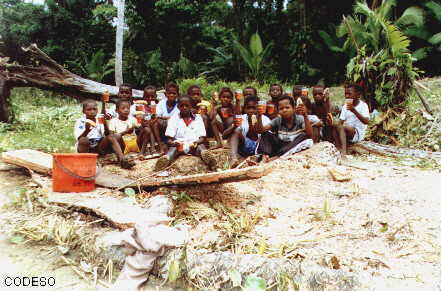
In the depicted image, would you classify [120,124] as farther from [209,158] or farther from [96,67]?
[96,67]

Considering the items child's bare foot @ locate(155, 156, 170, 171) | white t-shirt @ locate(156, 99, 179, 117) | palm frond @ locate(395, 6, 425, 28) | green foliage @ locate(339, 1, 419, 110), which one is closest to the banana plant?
palm frond @ locate(395, 6, 425, 28)

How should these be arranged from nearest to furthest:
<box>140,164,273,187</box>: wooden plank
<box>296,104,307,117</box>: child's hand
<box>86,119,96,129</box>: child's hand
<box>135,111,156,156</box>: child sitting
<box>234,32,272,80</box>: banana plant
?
<box>140,164,273,187</box>: wooden plank, <box>86,119,96,129</box>: child's hand, <box>296,104,307,117</box>: child's hand, <box>135,111,156,156</box>: child sitting, <box>234,32,272,80</box>: banana plant

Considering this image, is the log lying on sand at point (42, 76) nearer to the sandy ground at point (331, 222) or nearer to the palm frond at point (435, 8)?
the sandy ground at point (331, 222)

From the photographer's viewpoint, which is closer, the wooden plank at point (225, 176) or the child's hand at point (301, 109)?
the wooden plank at point (225, 176)

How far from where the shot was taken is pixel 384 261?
7.91 feet

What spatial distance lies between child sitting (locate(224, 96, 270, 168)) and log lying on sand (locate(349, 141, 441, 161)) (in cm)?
137

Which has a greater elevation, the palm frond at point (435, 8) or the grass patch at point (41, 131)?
the palm frond at point (435, 8)

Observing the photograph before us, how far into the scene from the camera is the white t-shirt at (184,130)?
15.0 feet

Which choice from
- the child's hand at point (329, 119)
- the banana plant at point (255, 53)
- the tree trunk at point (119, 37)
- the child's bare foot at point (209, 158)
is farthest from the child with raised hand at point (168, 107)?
the banana plant at point (255, 53)

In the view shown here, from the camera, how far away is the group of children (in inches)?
172

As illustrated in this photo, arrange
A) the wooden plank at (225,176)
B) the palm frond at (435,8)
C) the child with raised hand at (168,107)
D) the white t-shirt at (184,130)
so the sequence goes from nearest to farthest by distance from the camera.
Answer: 1. the wooden plank at (225,176)
2. the white t-shirt at (184,130)
3. the child with raised hand at (168,107)
4. the palm frond at (435,8)

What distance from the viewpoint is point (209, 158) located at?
416 centimetres

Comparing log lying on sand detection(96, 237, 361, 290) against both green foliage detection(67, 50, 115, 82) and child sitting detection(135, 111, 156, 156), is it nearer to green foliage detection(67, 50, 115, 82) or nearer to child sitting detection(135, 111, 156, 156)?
child sitting detection(135, 111, 156, 156)

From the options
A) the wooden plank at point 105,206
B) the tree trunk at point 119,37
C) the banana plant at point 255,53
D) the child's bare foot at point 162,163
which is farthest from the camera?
the banana plant at point 255,53
